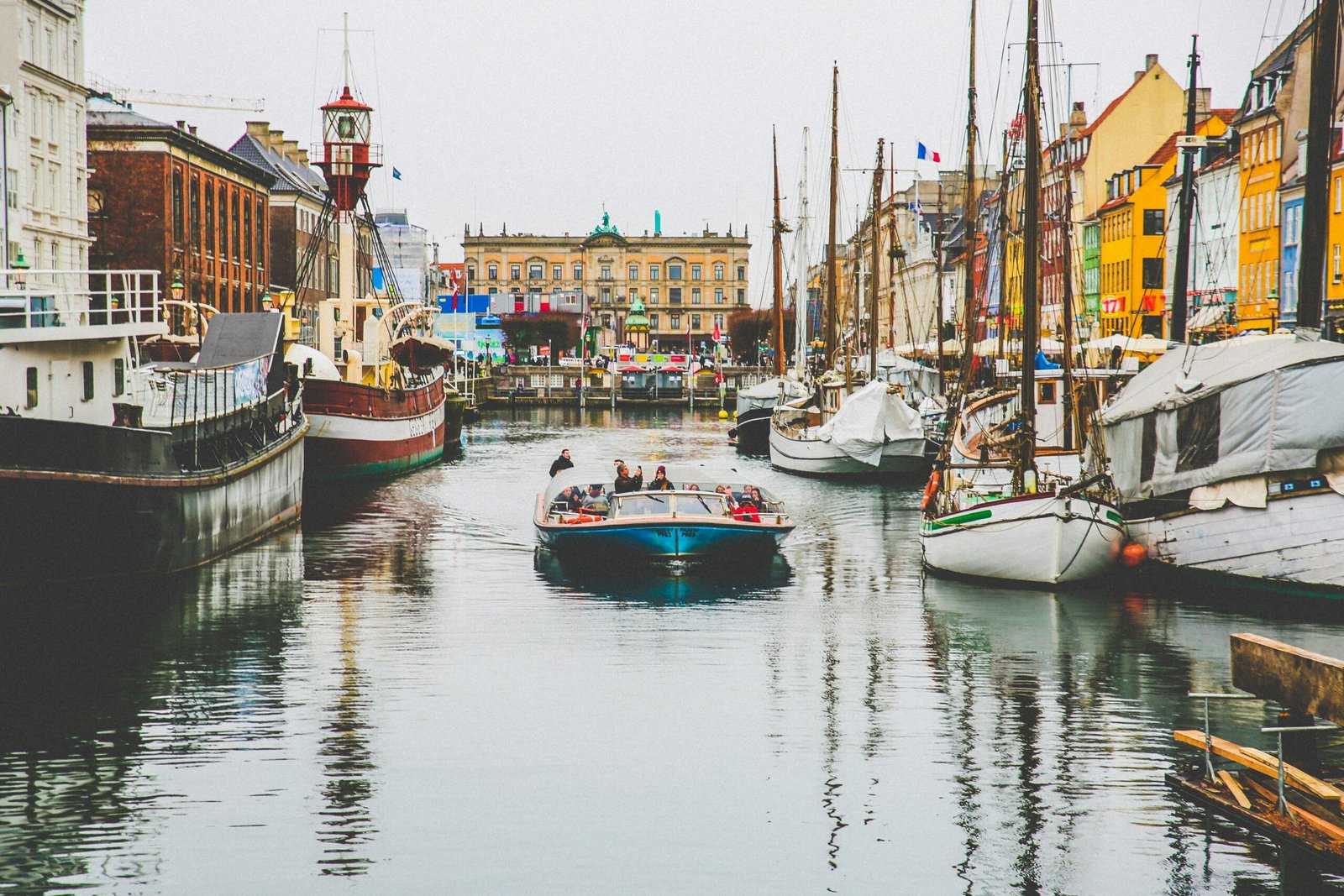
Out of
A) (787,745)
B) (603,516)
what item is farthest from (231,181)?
(787,745)

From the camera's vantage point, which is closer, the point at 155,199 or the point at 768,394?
the point at 155,199

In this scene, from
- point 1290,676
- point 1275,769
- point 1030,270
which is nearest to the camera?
point 1290,676

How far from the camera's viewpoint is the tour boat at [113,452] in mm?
25969

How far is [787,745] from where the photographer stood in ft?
62.7

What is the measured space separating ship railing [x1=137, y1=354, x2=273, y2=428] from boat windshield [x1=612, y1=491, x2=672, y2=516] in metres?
9.50

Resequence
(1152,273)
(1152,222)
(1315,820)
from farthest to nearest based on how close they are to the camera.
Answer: (1152,222)
(1152,273)
(1315,820)

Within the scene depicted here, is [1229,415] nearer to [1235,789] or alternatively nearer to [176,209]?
[1235,789]

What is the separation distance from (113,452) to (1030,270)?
1887 cm

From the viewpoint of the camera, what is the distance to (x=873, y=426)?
60.3 m

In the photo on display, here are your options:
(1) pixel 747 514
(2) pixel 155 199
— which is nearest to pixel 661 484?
(1) pixel 747 514

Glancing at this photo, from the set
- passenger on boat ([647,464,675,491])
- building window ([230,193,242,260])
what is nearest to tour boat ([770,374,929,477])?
passenger on boat ([647,464,675,491])

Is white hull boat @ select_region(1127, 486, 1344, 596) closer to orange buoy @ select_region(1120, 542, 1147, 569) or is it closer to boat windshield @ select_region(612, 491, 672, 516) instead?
orange buoy @ select_region(1120, 542, 1147, 569)

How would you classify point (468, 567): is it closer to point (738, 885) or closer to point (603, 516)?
point (603, 516)

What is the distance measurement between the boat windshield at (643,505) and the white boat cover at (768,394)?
51709 mm
